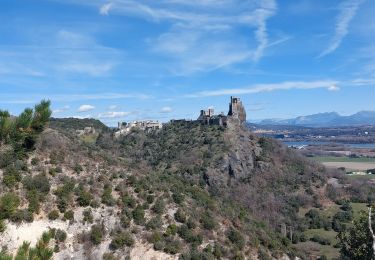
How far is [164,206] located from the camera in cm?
3756

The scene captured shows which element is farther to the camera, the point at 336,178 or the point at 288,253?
the point at 336,178

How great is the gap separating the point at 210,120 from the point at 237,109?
9396mm

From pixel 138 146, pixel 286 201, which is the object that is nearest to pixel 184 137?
pixel 138 146

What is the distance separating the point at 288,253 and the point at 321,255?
57.7ft

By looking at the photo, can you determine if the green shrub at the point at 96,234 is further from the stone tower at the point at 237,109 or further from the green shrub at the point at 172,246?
the stone tower at the point at 237,109

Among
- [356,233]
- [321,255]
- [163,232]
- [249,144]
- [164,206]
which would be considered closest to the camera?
[356,233]

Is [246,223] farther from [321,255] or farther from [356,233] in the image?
[321,255]

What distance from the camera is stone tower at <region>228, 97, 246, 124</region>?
106500 millimetres

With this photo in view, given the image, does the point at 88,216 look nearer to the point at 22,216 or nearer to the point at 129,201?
the point at 129,201

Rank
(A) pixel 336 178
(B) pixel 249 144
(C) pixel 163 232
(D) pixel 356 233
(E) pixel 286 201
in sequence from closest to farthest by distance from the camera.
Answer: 1. (D) pixel 356 233
2. (C) pixel 163 232
3. (E) pixel 286 201
4. (B) pixel 249 144
5. (A) pixel 336 178

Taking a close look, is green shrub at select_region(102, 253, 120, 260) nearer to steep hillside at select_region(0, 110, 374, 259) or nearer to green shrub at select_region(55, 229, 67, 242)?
steep hillside at select_region(0, 110, 374, 259)

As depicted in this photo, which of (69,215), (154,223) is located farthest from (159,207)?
(69,215)

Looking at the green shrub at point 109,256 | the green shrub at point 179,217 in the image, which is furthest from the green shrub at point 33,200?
the green shrub at point 179,217

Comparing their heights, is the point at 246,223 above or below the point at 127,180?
below
